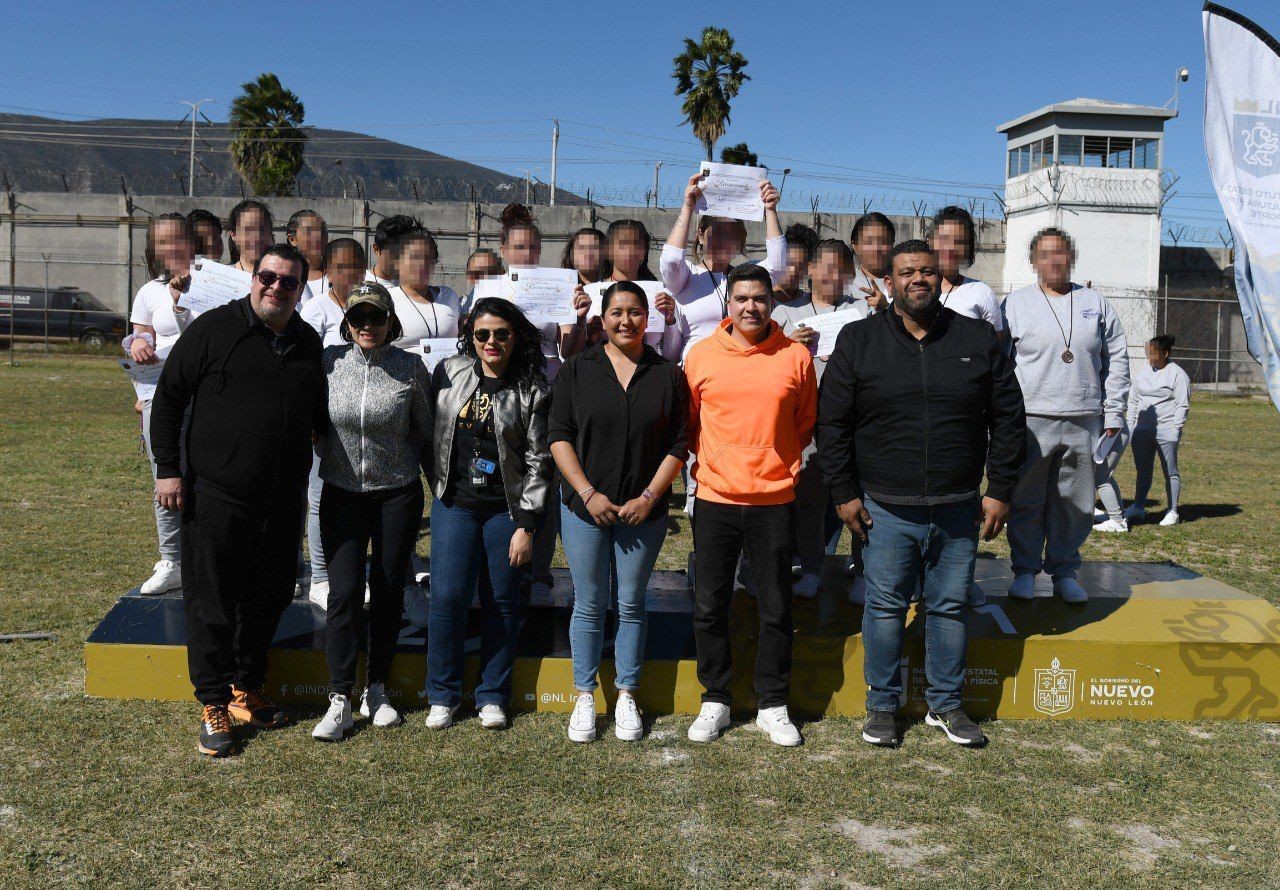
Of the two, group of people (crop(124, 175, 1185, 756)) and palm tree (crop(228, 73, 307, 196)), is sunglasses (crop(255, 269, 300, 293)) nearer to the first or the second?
group of people (crop(124, 175, 1185, 756))

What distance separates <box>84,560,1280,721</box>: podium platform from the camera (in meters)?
4.64

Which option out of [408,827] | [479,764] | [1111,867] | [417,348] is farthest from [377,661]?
[1111,867]

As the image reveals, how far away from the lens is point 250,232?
532 centimetres

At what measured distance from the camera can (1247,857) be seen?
3.45 metres

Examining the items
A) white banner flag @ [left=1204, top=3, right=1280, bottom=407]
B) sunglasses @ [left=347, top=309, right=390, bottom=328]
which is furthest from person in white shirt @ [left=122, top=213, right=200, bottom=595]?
white banner flag @ [left=1204, top=3, right=1280, bottom=407]

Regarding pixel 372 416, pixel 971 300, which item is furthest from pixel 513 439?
pixel 971 300

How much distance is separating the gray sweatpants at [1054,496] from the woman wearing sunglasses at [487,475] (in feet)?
8.66

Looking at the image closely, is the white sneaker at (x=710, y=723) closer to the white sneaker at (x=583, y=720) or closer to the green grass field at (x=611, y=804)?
the green grass field at (x=611, y=804)

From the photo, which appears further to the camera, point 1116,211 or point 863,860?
point 1116,211

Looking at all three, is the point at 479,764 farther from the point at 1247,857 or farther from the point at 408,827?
the point at 1247,857

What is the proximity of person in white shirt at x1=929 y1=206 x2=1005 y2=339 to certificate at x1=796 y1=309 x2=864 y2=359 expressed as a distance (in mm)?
523

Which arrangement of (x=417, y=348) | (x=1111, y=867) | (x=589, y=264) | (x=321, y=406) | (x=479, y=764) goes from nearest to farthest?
(x=1111, y=867), (x=479, y=764), (x=321, y=406), (x=417, y=348), (x=589, y=264)

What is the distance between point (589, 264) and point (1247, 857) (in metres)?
4.05

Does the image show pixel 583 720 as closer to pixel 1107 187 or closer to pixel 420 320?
pixel 420 320
